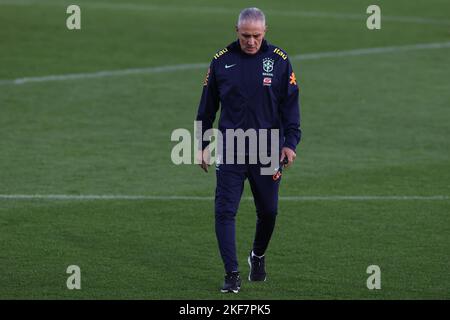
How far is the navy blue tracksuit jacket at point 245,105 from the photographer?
31.1 ft

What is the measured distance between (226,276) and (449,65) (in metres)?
14.0

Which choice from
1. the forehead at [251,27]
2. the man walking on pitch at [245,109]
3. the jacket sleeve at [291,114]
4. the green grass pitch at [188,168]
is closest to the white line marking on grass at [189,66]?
the green grass pitch at [188,168]

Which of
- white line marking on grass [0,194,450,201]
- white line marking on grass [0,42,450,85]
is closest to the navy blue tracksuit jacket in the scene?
white line marking on grass [0,194,450,201]

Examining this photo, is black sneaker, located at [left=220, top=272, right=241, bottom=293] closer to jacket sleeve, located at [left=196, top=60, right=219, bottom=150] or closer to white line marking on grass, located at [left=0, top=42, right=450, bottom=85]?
jacket sleeve, located at [left=196, top=60, right=219, bottom=150]

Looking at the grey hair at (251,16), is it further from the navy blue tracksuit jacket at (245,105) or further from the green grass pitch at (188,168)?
the green grass pitch at (188,168)

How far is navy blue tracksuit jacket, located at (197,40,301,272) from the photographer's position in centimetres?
947

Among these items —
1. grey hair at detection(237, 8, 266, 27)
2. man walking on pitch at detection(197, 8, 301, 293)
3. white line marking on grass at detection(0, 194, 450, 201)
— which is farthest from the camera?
white line marking on grass at detection(0, 194, 450, 201)

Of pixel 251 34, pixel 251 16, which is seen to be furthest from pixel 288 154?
pixel 251 16

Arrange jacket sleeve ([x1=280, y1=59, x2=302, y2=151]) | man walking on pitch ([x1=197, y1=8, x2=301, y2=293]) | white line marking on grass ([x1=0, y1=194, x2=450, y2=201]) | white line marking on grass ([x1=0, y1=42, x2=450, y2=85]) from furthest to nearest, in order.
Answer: white line marking on grass ([x1=0, y1=42, x2=450, y2=85]) < white line marking on grass ([x1=0, y1=194, x2=450, y2=201]) < jacket sleeve ([x1=280, y1=59, x2=302, y2=151]) < man walking on pitch ([x1=197, y1=8, x2=301, y2=293])

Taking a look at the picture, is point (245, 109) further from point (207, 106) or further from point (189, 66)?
point (189, 66)

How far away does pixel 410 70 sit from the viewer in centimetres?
2212

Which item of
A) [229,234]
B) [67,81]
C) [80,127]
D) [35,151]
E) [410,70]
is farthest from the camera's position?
[410,70]

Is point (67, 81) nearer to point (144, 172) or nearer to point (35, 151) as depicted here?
point (35, 151)
